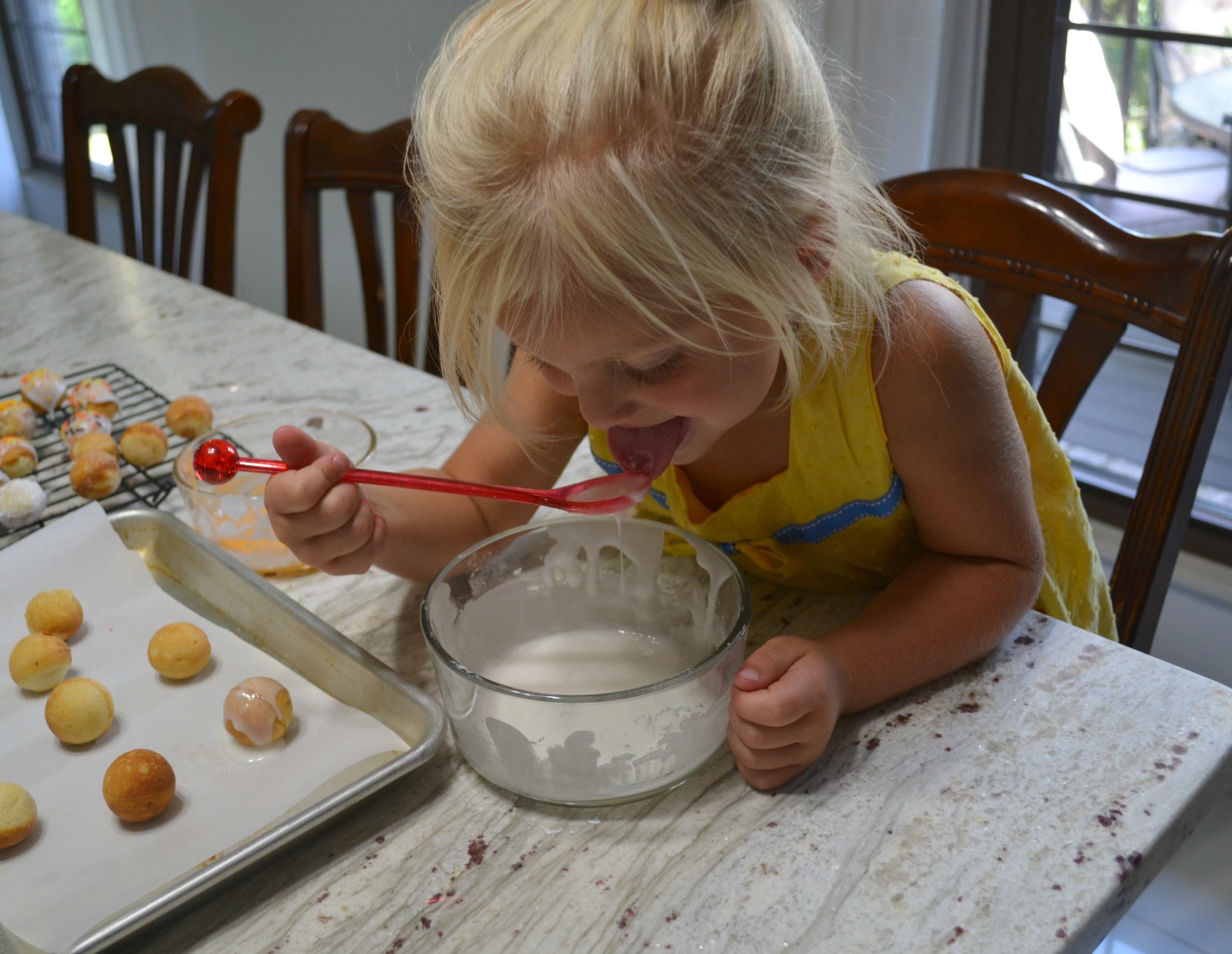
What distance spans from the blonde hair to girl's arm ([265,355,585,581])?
0.16 m

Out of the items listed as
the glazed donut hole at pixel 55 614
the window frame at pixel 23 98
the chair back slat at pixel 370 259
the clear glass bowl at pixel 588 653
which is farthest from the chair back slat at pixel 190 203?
the window frame at pixel 23 98

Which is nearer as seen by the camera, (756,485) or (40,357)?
(756,485)

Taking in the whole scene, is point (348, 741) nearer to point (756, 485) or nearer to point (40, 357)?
point (756, 485)

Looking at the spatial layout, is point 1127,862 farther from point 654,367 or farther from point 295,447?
point 295,447

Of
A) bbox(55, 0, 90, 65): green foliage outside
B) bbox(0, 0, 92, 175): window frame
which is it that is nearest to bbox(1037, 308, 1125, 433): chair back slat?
bbox(55, 0, 90, 65): green foliage outside

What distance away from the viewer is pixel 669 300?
56cm

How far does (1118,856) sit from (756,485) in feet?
1.15

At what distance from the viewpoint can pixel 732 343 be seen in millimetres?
601

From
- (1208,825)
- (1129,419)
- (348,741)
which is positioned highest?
(348,741)

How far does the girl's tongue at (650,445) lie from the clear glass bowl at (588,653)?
37 mm

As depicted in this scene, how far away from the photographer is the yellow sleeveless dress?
0.74 m

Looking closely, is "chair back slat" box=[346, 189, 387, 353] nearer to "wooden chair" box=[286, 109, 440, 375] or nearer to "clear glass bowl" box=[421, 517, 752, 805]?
"wooden chair" box=[286, 109, 440, 375]

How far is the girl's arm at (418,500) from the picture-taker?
68cm

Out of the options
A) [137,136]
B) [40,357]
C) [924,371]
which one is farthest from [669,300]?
[137,136]
